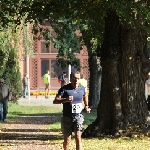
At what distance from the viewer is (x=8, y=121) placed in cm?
2423

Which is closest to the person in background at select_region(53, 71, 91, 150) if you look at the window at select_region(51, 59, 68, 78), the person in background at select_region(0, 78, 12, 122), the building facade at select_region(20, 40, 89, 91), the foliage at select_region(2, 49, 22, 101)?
the person in background at select_region(0, 78, 12, 122)

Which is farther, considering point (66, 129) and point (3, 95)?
point (3, 95)

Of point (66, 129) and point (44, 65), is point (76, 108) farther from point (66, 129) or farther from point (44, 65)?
point (44, 65)

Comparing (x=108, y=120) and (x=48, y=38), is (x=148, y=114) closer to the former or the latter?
(x=108, y=120)

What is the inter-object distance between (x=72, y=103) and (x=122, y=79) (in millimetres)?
5146

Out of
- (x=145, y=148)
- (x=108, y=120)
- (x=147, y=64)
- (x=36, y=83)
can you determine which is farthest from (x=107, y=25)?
(x=36, y=83)

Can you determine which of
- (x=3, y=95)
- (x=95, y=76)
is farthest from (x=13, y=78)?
(x=3, y=95)

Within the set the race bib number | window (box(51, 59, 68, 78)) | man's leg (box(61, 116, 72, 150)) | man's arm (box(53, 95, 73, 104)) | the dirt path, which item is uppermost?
window (box(51, 59, 68, 78))

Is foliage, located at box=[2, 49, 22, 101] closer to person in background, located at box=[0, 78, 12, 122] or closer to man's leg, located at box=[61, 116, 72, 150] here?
person in background, located at box=[0, 78, 12, 122]

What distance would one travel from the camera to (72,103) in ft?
38.0

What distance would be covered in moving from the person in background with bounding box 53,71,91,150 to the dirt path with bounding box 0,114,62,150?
7.13 feet

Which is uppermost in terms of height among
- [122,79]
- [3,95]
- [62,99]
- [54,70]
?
[54,70]

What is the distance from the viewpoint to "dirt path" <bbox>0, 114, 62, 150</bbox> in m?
14.3

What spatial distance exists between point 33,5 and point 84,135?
13.0 ft
